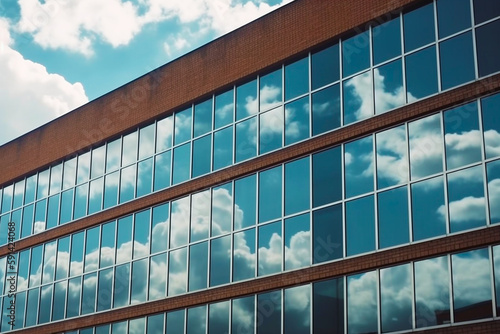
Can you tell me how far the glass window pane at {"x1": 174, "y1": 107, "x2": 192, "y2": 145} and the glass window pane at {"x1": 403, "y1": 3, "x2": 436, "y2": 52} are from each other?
8462 mm

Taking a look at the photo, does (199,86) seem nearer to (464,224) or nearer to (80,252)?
(80,252)

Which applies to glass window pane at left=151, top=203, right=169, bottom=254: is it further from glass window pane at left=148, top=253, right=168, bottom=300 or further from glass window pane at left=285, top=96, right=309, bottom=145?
glass window pane at left=285, top=96, right=309, bottom=145

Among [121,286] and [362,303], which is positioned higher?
[121,286]

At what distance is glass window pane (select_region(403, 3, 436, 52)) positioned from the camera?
824 inches

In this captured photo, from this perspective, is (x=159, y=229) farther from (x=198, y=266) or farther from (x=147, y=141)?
(x=147, y=141)

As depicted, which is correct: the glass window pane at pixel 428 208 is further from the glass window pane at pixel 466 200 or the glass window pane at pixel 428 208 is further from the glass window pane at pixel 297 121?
the glass window pane at pixel 297 121

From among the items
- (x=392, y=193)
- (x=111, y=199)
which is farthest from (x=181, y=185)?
(x=392, y=193)

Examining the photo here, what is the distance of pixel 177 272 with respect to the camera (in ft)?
84.7

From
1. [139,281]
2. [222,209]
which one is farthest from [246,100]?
[139,281]

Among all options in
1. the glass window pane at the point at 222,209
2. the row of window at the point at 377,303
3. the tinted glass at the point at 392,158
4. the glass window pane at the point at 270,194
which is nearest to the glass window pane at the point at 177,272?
the row of window at the point at 377,303

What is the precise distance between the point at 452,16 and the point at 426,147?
10.6ft

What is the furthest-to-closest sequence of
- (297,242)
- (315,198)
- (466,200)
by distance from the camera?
(297,242) → (315,198) → (466,200)

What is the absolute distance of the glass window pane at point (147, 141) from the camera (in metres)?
28.4

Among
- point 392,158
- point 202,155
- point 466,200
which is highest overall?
point 202,155
